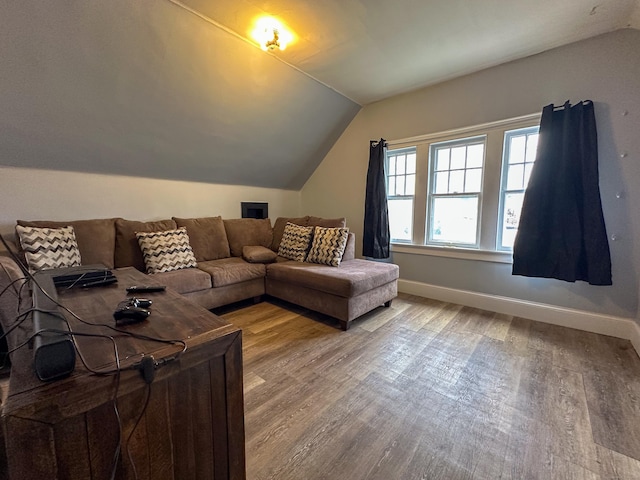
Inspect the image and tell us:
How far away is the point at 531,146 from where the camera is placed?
9.18 feet

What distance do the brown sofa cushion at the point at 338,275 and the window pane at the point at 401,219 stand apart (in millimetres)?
898

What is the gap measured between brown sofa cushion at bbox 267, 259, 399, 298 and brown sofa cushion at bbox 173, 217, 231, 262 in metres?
0.77

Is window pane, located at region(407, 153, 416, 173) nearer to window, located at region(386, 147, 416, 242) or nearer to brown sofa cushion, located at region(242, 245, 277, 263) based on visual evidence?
window, located at region(386, 147, 416, 242)

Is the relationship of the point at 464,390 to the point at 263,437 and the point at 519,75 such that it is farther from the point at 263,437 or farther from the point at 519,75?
the point at 519,75

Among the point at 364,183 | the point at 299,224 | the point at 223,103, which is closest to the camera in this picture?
the point at 223,103

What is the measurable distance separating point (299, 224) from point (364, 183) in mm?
1138

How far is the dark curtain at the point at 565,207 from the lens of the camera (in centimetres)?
237

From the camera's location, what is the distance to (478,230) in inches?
123

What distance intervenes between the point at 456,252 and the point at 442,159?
114 centimetres

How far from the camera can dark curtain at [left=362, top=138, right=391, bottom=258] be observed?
3678 mm

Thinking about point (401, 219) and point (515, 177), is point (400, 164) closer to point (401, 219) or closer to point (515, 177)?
point (401, 219)

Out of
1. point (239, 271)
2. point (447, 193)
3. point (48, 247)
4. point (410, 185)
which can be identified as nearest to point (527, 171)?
point (447, 193)

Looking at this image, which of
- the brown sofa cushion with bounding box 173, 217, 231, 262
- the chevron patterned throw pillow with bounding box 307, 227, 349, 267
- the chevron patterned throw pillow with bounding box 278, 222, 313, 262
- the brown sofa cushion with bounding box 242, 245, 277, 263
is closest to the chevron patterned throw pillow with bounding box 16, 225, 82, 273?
the brown sofa cushion with bounding box 173, 217, 231, 262

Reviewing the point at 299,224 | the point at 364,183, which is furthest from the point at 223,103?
the point at 364,183
